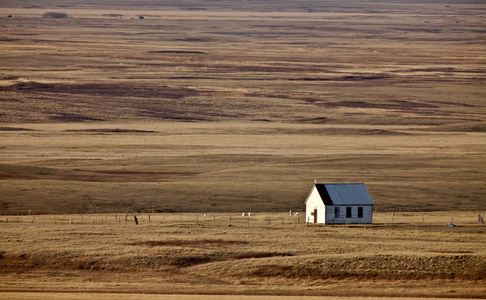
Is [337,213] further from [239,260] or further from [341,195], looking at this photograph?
[239,260]

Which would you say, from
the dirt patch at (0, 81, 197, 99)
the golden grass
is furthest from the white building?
the dirt patch at (0, 81, 197, 99)

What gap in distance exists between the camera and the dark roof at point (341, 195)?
50.2 meters

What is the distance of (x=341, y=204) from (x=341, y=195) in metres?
0.57

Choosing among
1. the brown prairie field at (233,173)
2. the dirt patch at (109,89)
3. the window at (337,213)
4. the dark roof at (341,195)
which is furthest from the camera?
the dirt patch at (109,89)

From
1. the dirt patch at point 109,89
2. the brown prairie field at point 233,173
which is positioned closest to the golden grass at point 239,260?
the brown prairie field at point 233,173

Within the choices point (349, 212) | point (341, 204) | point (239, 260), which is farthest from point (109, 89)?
point (239, 260)

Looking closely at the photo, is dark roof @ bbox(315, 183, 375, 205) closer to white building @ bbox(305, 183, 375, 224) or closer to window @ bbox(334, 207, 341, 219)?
white building @ bbox(305, 183, 375, 224)

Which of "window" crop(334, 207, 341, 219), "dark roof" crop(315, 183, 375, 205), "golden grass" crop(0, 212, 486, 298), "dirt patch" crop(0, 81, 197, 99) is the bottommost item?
"golden grass" crop(0, 212, 486, 298)

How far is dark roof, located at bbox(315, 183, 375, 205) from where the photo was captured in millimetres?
50250

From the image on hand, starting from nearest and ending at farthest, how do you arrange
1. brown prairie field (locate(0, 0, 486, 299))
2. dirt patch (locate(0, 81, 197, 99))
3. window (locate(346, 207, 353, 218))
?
brown prairie field (locate(0, 0, 486, 299)), window (locate(346, 207, 353, 218)), dirt patch (locate(0, 81, 197, 99))

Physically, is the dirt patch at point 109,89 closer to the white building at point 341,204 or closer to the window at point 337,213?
the white building at point 341,204

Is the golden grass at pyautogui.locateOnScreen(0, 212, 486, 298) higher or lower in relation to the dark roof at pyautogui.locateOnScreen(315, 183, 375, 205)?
lower

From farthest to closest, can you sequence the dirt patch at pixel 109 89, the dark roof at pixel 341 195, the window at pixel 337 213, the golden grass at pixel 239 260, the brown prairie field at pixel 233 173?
the dirt patch at pixel 109 89 < the window at pixel 337 213 < the dark roof at pixel 341 195 < the brown prairie field at pixel 233 173 < the golden grass at pixel 239 260

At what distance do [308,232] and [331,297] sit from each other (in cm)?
1239
